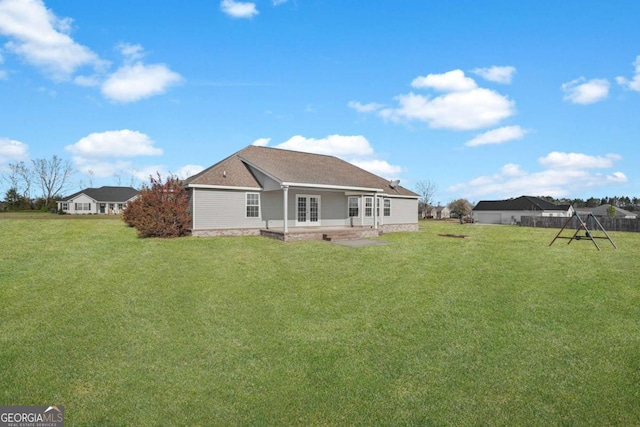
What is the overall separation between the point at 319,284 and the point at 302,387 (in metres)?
4.38

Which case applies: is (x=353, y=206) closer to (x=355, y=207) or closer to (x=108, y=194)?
(x=355, y=207)

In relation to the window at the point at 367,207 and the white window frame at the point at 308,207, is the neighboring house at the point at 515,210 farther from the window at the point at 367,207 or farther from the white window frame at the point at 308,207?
the white window frame at the point at 308,207

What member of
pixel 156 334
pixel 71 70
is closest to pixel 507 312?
pixel 156 334

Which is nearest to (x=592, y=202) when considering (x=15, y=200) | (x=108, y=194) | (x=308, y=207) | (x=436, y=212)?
(x=436, y=212)

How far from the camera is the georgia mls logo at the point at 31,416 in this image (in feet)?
12.7

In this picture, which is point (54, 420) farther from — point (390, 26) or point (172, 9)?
point (390, 26)

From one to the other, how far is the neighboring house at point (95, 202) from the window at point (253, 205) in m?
41.9

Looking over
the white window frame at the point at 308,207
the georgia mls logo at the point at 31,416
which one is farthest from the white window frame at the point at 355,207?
the georgia mls logo at the point at 31,416

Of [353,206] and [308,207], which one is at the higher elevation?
[353,206]

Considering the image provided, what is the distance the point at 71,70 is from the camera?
1587cm

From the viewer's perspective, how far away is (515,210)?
166 ft

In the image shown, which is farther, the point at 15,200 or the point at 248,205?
the point at 15,200

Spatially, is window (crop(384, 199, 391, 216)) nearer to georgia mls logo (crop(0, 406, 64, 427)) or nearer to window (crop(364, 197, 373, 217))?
window (crop(364, 197, 373, 217))

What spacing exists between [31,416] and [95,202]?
60775 mm
